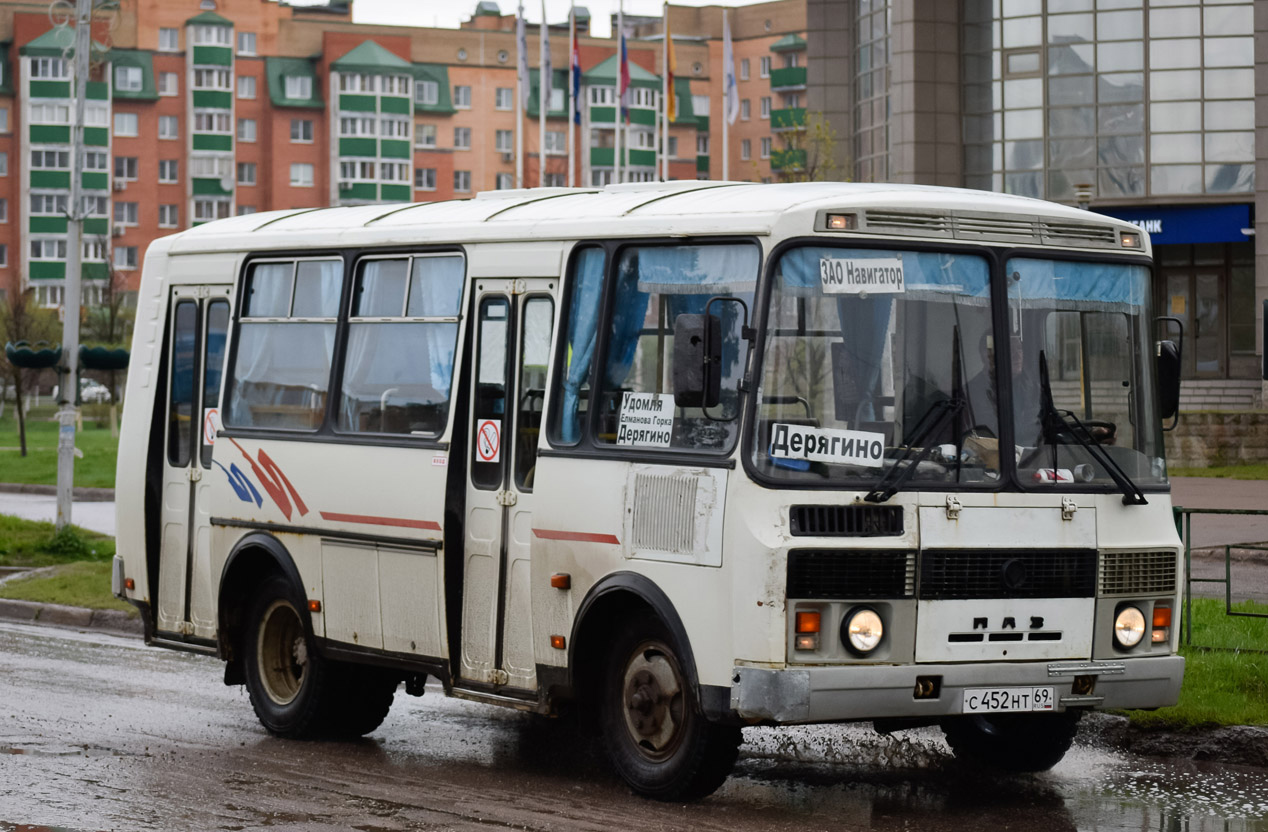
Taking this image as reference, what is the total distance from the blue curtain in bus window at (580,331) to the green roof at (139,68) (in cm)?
10171

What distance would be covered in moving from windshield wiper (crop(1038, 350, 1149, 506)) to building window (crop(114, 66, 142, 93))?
103237 millimetres

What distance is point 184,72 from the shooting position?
109 meters

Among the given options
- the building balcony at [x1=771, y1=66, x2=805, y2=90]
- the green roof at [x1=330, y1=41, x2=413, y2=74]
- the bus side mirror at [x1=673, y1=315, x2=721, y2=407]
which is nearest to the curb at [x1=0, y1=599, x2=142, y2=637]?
the bus side mirror at [x1=673, y1=315, x2=721, y2=407]

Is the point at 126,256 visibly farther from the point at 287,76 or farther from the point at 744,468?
the point at 744,468

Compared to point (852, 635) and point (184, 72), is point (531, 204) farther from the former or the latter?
point (184, 72)

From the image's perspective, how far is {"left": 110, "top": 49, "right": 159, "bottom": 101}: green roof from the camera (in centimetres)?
10656

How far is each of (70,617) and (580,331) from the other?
9387mm

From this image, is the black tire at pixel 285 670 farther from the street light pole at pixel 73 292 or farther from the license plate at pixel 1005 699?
the street light pole at pixel 73 292

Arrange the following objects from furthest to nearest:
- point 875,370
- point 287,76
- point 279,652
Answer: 1. point 287,76
2. point 279,652
3. point 875,370

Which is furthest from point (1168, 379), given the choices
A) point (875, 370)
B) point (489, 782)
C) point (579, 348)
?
point (489, 782)

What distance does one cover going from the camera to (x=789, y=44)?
395 ft

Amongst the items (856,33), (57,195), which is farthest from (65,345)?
(57,195)

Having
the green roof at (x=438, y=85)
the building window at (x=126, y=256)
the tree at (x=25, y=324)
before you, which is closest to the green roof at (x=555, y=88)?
the green roof at (x=438, y=85)

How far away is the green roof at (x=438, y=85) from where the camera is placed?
115938mm
